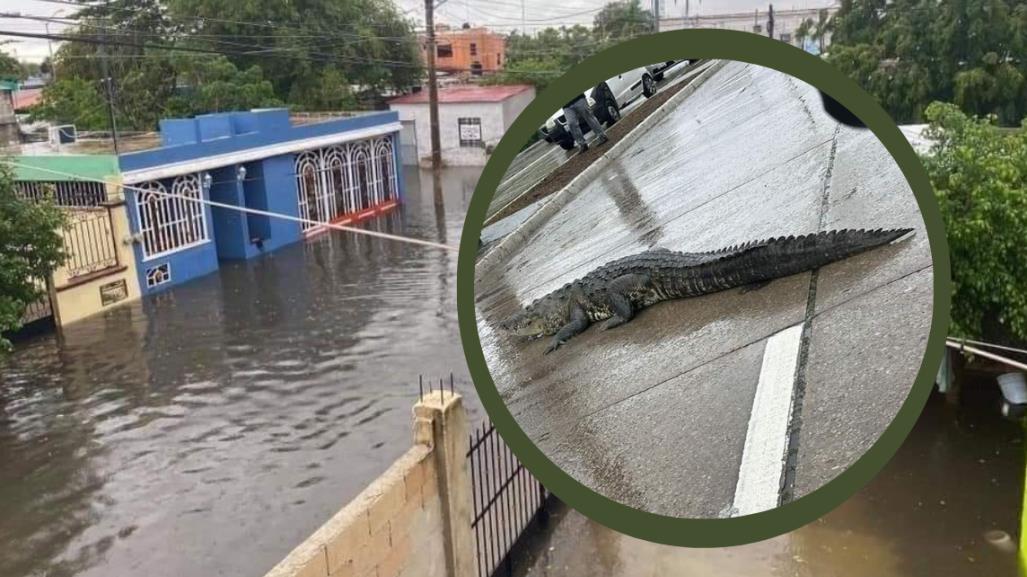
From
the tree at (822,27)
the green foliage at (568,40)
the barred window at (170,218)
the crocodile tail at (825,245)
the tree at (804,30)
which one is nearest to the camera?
the crocodile tail at (825,245)

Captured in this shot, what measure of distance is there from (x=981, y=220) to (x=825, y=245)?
20.9 feet

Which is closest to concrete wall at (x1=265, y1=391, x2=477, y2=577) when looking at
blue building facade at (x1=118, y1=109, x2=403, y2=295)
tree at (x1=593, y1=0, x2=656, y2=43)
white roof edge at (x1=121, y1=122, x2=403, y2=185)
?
blue building facade at (x1=118, y1=109, x2=403, y2=295)

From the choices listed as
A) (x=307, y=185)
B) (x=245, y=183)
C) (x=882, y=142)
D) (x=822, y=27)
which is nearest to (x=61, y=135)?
(x=245, y=183)

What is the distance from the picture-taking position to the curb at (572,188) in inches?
60.7

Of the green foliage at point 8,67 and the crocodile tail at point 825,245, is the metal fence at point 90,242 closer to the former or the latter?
the green foliage at point 8,67

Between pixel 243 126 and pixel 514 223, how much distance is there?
17.6 metres

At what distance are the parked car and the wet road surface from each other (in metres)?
4.89

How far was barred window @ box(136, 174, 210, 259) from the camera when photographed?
48.6ft

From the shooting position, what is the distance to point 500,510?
23.0 ft

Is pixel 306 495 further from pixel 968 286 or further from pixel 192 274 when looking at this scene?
pixel 192 274

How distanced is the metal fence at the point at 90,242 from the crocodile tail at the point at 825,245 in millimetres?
13690

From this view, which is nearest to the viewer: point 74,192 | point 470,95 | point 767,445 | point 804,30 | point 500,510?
point 767,445

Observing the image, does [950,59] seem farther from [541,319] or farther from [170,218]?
[541,319]

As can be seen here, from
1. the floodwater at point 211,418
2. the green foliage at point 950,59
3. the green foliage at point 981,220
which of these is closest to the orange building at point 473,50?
the green foliage at point 950,59
